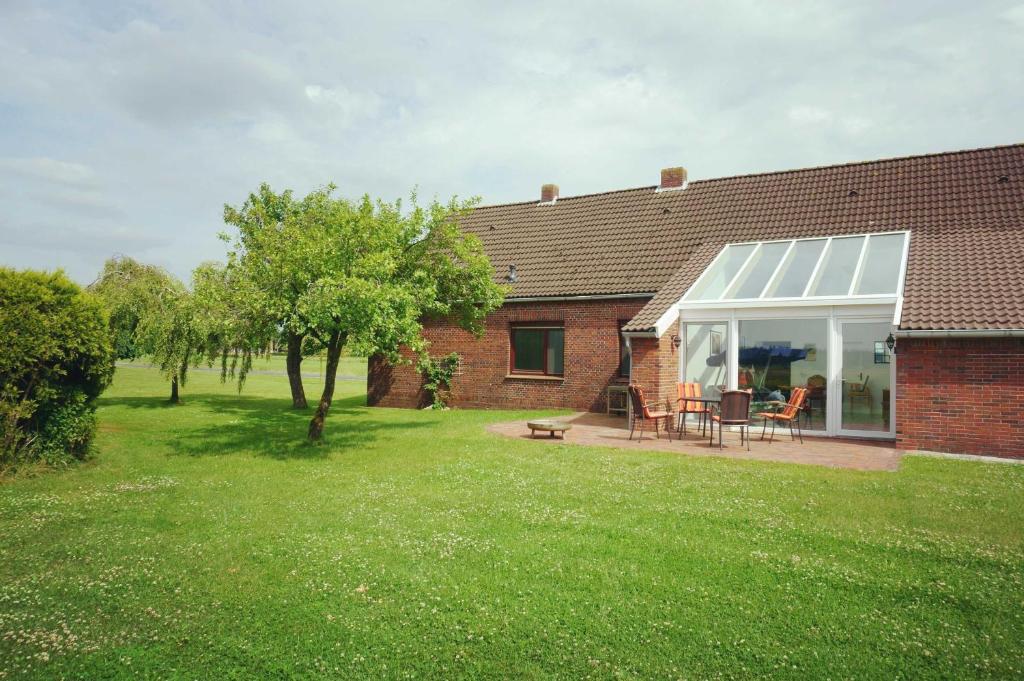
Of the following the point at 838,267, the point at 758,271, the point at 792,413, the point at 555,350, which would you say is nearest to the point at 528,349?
the point at 555,350

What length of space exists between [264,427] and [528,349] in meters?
7.91

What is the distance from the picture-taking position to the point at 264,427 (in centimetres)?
1389

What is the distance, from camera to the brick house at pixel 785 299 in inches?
424

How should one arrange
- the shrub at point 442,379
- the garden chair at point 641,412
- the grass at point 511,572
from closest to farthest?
the grass at point 511,572 < the garden chair at point 641,412 < the shrub at point 442,379

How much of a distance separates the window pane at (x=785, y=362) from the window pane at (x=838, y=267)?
2.54 feet

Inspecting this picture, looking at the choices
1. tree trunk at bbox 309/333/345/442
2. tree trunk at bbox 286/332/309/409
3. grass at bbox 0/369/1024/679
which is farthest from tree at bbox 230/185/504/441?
tree trunk at bbox 286/332/309/409

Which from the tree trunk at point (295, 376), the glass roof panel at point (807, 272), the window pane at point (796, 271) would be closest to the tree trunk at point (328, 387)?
the glass roof panel at point (807, 272)

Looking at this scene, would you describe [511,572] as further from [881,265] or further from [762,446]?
[881,265]

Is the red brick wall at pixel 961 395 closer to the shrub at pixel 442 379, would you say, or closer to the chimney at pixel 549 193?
the shrub at pixel 442 379

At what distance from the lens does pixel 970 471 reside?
8961 millimetres

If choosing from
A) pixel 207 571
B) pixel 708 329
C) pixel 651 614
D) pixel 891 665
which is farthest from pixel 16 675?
pixel 708 329

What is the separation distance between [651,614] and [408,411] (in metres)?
15.0

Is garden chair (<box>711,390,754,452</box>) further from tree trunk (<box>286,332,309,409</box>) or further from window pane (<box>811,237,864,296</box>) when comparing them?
tree trunk (<box>286,332,309,409</box>)

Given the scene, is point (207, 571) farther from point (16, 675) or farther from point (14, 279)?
point (14, 279)
